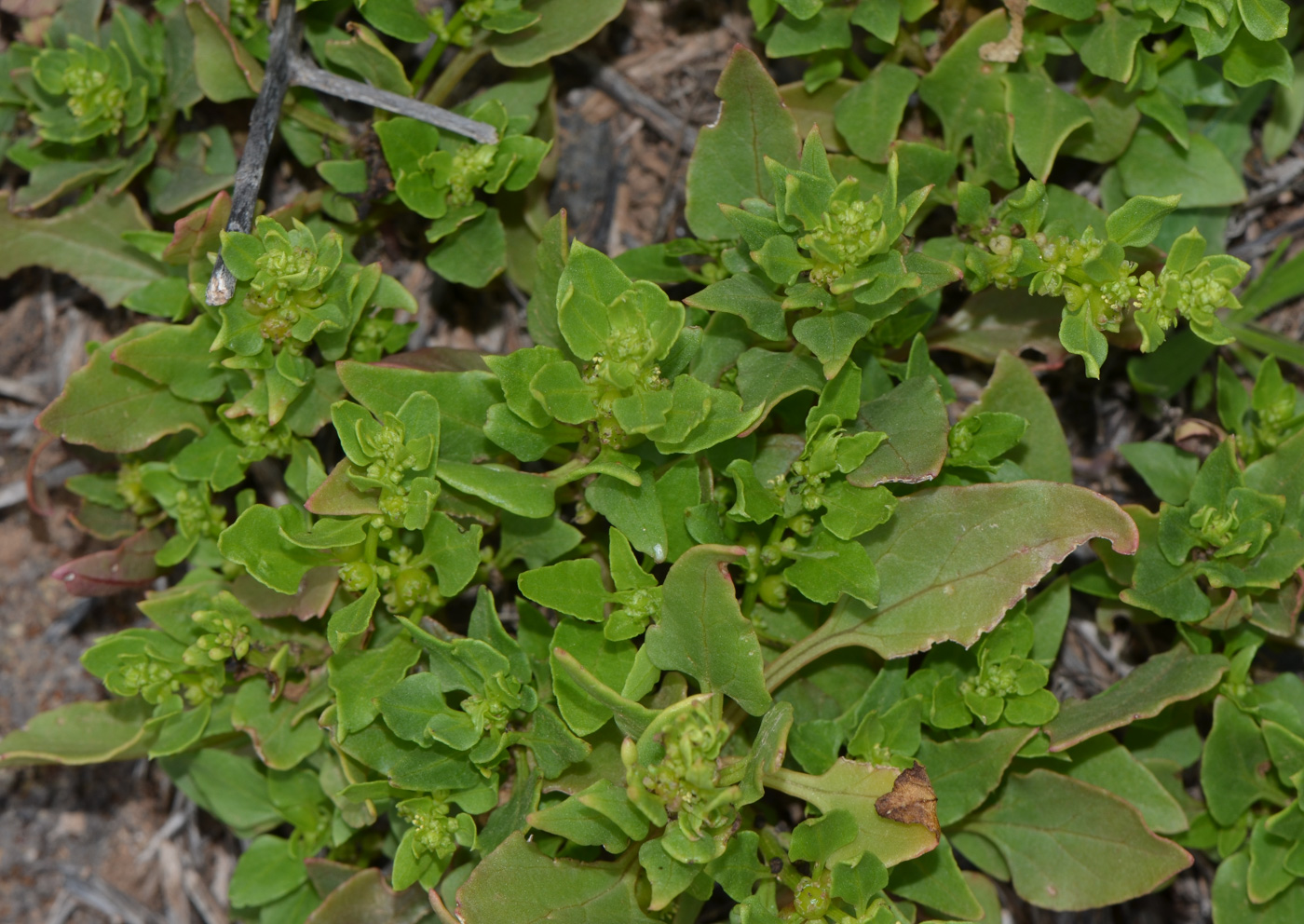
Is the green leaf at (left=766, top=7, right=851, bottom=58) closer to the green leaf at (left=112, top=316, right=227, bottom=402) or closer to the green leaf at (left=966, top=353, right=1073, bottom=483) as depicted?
the green leaf at (left=966, top=353, right=1073, bottom=483)

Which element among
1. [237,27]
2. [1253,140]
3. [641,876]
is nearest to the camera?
[641,876]

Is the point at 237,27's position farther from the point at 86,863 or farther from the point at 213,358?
the point at 86,863

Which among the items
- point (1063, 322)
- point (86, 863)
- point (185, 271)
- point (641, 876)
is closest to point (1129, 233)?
point (1063, 322)

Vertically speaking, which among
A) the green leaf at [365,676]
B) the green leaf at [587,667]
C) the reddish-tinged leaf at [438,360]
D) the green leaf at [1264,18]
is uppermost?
the green leaf at [1264,18]

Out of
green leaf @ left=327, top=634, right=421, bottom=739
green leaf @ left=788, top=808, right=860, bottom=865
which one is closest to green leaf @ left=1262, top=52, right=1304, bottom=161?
green leaf @ left=788, top=808, right=860, bottom=865

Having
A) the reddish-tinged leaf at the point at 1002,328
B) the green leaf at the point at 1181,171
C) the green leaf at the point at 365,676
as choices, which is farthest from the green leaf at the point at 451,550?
the green leaf at the point at 1181,171

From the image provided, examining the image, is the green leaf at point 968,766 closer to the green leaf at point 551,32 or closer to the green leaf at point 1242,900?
the green leaf at point 1242,900
